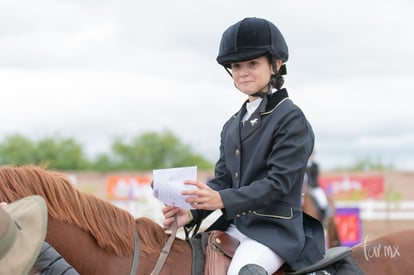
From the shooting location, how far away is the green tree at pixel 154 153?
4475cm

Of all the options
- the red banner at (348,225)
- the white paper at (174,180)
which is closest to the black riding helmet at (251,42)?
the white paper at (174,180)

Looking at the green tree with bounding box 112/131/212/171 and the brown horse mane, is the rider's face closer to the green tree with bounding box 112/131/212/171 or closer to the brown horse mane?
the brown horse mane

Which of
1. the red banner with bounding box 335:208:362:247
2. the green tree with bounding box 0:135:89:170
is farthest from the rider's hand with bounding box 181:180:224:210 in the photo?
the green tree with bounding box 0:135:89:170

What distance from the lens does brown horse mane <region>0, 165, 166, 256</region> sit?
136 inches

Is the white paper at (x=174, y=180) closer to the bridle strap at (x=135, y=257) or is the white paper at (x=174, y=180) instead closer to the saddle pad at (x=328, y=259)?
the bridle strap at (x=135, y=257)

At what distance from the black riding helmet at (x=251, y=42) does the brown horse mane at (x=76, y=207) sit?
1086mm

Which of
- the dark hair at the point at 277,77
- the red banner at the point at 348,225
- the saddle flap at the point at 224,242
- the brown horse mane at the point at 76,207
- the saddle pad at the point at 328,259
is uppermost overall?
the dark hair at the point at 277,77

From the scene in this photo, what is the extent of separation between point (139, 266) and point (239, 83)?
117cm

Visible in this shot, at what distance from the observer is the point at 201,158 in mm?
45875

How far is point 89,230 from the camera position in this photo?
140 inches

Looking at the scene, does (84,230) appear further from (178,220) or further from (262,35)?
(262,35)

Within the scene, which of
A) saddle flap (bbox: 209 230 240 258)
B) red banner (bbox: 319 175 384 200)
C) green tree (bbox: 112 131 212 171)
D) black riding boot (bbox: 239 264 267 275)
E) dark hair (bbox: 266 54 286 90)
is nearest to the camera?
black riding boot (bbox: 239 264 267 275)

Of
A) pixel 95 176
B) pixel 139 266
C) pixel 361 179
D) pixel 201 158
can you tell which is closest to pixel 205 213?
pixel 139 266

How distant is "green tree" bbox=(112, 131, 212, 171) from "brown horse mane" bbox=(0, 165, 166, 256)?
4028 cm
